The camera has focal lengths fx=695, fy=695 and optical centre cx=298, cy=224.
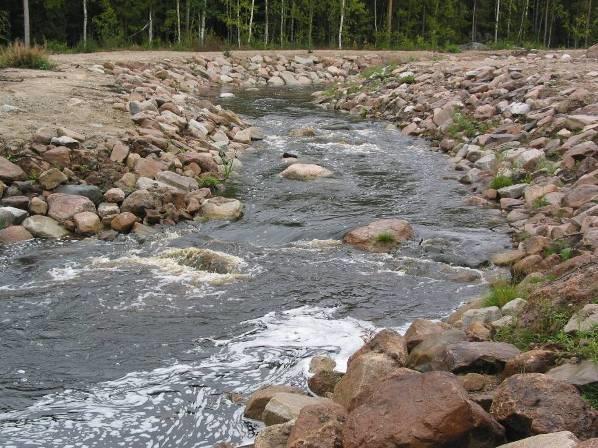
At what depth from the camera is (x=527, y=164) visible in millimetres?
11305

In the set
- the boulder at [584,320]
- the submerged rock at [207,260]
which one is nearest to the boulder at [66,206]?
the submerged rock at [207,260]

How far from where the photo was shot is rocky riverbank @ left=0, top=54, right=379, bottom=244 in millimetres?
9172

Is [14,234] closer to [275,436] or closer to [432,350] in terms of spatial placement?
[275,436]

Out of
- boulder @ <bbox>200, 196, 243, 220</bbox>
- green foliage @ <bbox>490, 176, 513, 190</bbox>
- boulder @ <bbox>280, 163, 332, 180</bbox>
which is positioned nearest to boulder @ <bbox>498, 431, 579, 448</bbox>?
boulder @ <bbox>200, 196, 243, 220</bbox>

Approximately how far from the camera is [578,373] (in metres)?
4.21

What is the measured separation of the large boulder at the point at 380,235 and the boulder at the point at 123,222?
2.83 meters

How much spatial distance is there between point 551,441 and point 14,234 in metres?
7.18

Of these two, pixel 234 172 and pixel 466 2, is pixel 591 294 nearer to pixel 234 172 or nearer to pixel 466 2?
pixel 234 172

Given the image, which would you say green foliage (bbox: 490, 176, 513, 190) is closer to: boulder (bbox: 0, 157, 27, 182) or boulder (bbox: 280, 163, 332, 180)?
boulder (bbox: 280, 163, 332, 180)

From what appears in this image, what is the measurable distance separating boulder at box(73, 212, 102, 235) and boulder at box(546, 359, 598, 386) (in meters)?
6.35

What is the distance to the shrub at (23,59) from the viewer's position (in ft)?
54.7

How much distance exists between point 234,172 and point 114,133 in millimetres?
2119

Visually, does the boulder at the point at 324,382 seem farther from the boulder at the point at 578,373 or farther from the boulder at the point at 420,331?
the boulder at the point at 578,373

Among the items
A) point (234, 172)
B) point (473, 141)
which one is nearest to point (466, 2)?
point (473, 141)
